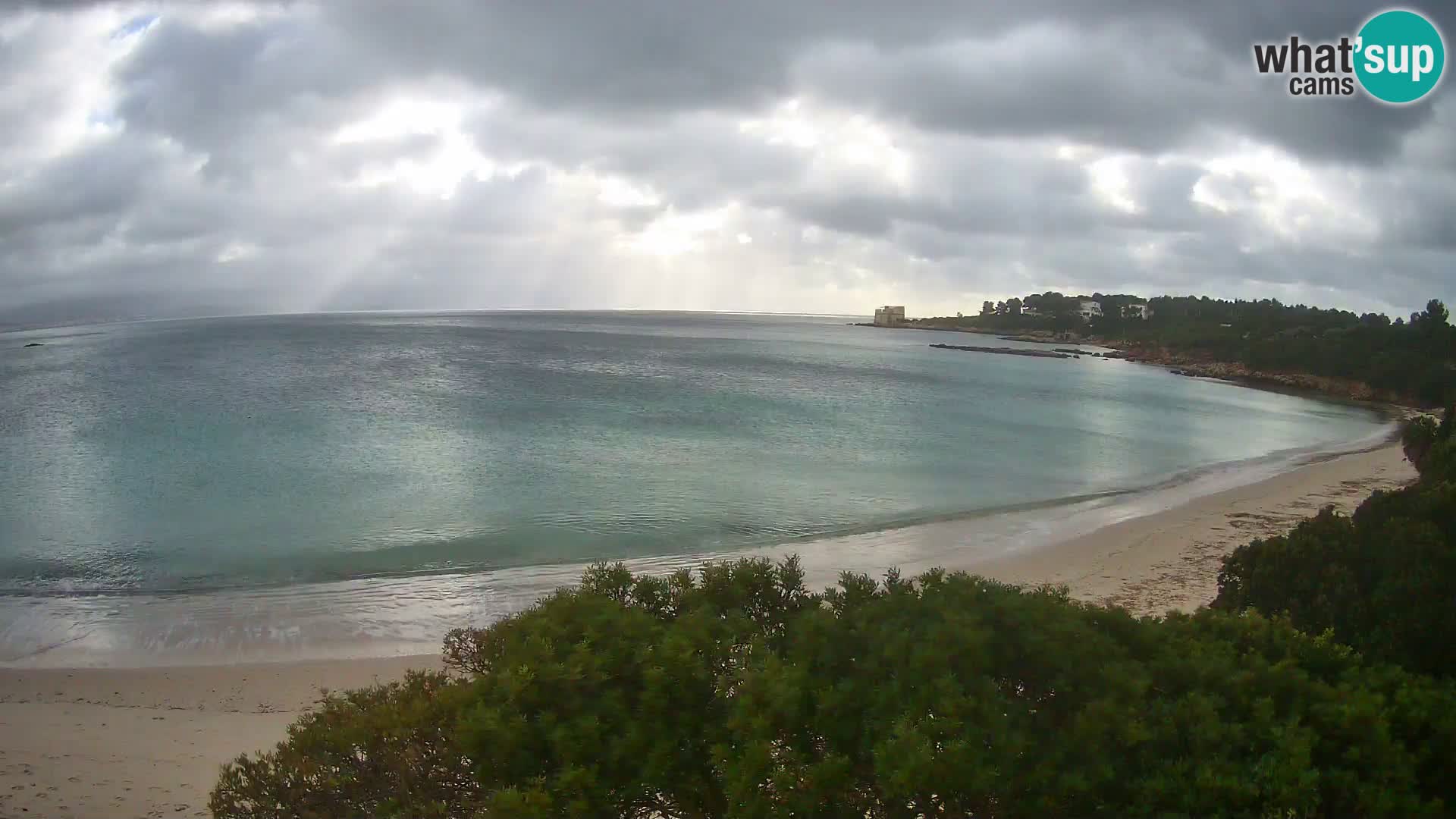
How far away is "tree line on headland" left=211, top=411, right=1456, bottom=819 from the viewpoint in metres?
3.80

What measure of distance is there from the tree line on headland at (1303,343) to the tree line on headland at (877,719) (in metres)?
23.7

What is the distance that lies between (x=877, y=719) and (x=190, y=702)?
32.1ft

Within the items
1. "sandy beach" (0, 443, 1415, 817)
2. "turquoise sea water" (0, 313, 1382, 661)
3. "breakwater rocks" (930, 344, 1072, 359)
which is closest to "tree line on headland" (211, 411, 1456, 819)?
"sandy beach" (0, 443, 1415, 817)

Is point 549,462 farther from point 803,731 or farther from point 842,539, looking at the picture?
point 803,731

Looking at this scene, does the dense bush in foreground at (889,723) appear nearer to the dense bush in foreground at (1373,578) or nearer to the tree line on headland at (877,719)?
the tree line on headland at (877,719)

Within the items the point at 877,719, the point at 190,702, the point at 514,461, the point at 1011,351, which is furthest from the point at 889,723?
the point at 1011,351

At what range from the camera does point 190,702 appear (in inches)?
404

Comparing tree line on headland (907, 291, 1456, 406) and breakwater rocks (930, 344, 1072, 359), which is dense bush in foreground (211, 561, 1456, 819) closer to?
tree line on headland (907, 291, 1456, 406)

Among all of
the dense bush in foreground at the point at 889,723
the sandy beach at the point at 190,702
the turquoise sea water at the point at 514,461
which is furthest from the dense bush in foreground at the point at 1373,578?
the turquoise sea water at the point at 514,461

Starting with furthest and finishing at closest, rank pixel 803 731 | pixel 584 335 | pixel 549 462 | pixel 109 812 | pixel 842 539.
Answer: pixel 584 335 → pixel 549 462 → pixel 842 539 → pixel 109 812 → pixel 803 731

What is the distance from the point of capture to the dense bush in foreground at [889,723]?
3.79 meters

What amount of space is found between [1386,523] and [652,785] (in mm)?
6129

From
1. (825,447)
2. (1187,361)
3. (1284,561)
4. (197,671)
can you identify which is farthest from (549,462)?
(1187,361)

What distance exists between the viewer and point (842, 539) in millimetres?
19047
